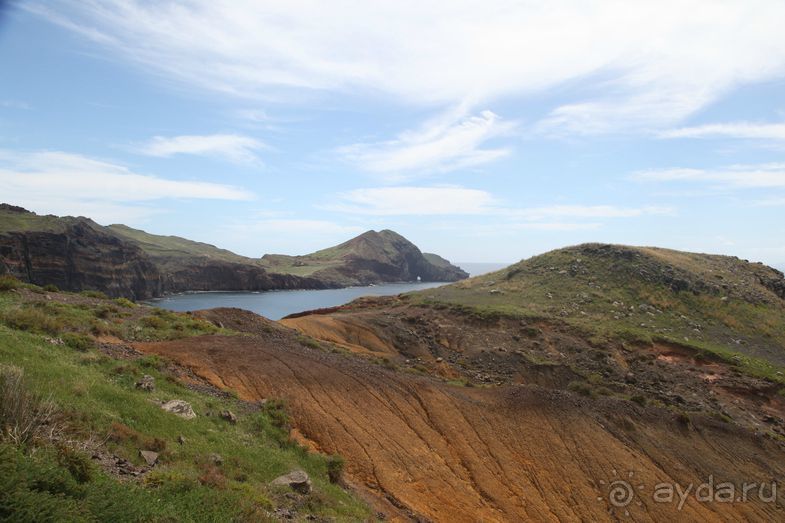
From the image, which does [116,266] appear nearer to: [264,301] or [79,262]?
[79,262]

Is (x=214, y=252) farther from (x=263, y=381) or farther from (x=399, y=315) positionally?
(x=263, y=381)

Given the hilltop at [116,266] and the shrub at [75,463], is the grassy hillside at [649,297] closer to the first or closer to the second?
the shrub at [75,463]

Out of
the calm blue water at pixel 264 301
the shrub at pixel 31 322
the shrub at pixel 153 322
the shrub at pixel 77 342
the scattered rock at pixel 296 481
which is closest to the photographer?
the scattered rock at pixel 296 481

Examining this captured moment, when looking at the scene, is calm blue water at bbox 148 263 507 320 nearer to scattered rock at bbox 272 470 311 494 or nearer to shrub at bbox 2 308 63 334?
shrub at bbox 2 308 63 334

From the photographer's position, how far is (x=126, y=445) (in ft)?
37.0

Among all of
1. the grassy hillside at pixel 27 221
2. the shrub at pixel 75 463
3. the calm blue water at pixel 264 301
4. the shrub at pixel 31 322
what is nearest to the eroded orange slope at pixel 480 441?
the shrub at pixel 31 322

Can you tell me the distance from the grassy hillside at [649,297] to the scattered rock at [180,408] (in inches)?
1546

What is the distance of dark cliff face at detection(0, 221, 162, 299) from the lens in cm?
A: 8940

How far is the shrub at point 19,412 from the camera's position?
876cm

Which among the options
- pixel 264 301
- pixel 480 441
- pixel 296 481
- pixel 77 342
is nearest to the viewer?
pixel 296 481

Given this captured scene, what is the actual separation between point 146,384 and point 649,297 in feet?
183

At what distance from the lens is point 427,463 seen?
1956cm

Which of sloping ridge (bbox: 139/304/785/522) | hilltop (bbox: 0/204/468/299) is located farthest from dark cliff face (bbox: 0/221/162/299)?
sloping ridge (bbox: 139/304/785/522)

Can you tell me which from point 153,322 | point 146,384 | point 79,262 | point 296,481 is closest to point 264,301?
point 79,262
